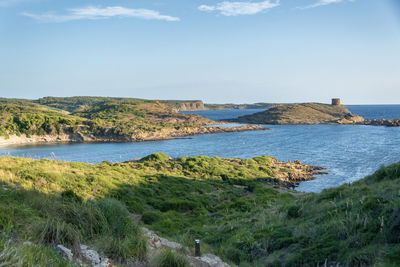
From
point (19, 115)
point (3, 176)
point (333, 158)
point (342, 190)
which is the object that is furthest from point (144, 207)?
point (19, 115)

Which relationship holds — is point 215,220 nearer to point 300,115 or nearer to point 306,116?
point 300,115

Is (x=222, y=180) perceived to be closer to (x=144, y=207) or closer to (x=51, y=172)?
(x=144, y=207)

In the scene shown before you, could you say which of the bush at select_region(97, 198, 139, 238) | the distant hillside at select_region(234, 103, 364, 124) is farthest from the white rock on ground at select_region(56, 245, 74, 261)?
the distant hillside at select_region(234, 103, 364, 124)

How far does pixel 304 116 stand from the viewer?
174m

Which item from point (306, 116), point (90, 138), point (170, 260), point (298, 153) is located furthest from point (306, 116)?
point (170, 260)

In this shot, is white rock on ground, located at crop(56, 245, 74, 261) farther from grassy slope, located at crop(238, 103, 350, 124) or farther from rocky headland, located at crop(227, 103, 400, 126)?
grassy slope, located at crop(238, 103, 350, 124)

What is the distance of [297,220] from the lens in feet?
44.7

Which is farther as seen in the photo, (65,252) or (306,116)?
(306,116)

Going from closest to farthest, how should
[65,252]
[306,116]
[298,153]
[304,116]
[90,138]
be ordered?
[65,252]
[298,153]
[90,138]
[304,116]
[306,116]

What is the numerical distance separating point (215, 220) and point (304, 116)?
16631 centimetres

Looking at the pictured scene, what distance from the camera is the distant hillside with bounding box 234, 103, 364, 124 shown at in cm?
16412

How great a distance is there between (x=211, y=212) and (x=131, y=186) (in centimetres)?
717

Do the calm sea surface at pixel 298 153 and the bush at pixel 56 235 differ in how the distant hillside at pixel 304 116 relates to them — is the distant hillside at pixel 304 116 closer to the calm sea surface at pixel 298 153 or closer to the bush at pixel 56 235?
the calm sea surface at pixel 298 153

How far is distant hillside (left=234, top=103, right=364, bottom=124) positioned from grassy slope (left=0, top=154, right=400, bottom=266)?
150m
